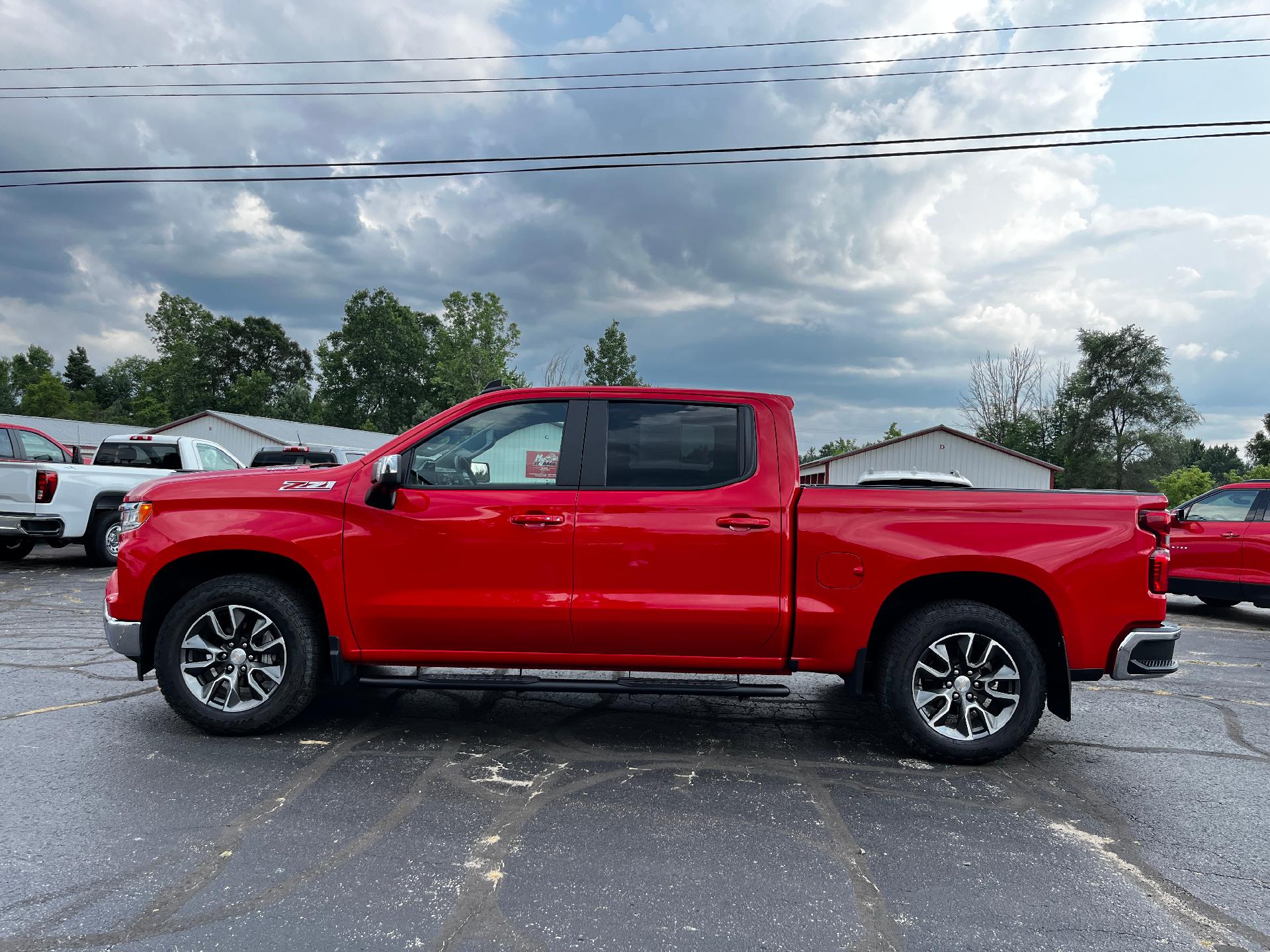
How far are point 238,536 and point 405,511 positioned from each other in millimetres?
905

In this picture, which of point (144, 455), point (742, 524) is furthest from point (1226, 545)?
point (144, 455)

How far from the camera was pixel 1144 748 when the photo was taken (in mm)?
4613

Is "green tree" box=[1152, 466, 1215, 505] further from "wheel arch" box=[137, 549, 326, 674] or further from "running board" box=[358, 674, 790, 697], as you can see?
"wheel arch" box=[137, 549, 326, 674]

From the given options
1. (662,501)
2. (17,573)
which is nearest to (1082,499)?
(662,501)

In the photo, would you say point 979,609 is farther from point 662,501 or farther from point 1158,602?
point 662,501

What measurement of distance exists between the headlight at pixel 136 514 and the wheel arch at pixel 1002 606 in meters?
3.96

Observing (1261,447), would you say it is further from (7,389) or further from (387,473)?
(7,389)

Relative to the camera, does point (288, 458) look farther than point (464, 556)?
Yes

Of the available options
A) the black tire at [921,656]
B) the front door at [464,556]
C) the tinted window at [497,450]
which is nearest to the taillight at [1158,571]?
the black tire at [921,656]

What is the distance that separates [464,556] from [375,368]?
258 ft

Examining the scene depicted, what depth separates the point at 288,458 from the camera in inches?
662

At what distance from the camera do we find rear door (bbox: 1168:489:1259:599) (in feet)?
31.7

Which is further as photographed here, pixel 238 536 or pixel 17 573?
pixel 17 573

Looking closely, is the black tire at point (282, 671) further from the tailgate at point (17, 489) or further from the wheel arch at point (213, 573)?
the tailgate at point (17, 489)
